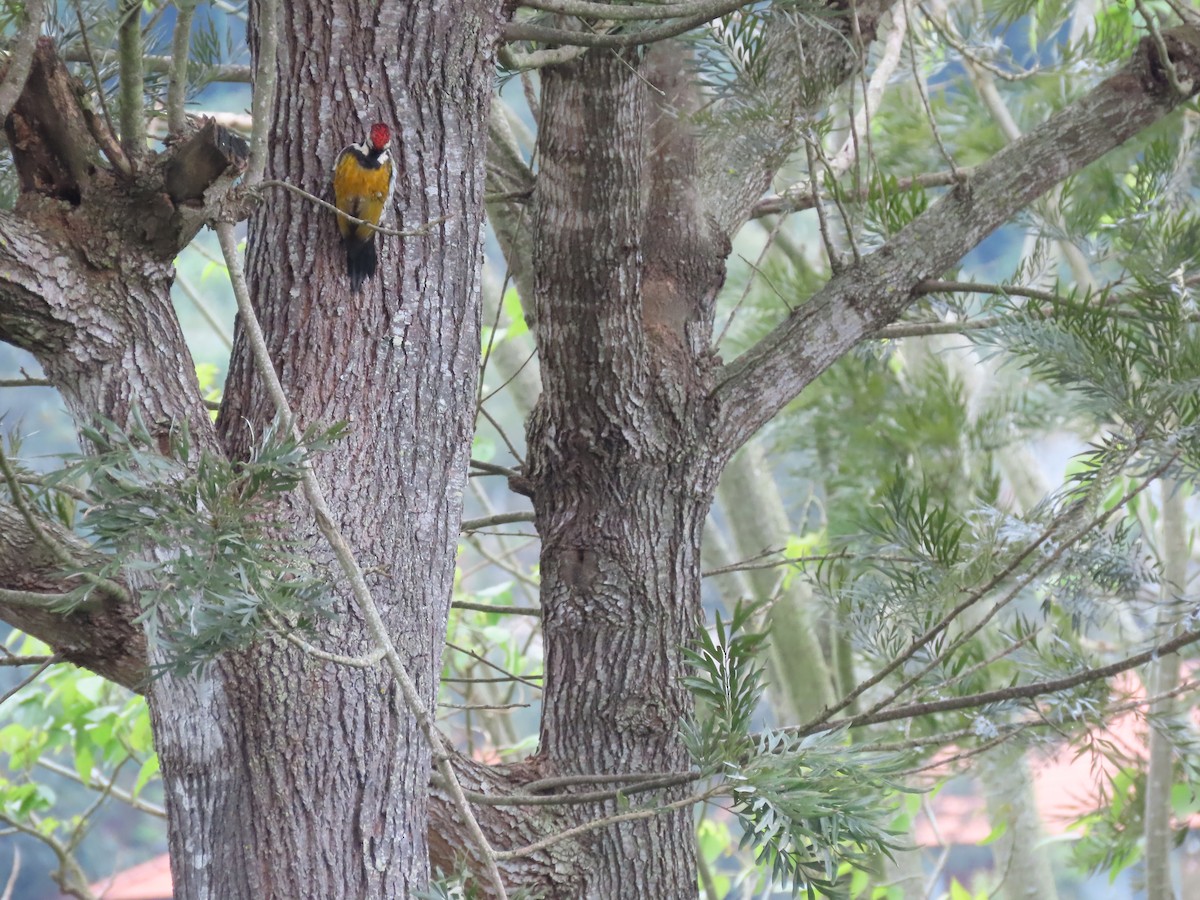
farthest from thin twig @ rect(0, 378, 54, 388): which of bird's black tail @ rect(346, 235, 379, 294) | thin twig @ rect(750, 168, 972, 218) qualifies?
thin twig @ rect(750, 168, 972, 218)

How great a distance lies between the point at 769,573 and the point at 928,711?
1.38 meters

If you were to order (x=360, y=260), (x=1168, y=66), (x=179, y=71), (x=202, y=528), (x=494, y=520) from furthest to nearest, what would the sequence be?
(x=494, y=520) → (x=1168, y=66) → (x=360, y=260) → (x=179, y=71) → (x=202, y=528)

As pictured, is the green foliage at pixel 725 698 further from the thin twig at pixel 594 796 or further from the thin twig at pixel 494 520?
the thin twig at pixel 494 520

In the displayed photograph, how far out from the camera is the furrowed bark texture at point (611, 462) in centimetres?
102

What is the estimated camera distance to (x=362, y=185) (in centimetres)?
75

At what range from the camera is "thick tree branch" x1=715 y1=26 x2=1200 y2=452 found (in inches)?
42.8

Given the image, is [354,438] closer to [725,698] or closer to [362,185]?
[362,185]

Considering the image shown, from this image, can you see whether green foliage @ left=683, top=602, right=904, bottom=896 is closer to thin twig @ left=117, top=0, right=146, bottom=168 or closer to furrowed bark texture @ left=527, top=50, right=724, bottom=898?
furrowed bark texture @ left=527, top=50, right=724, bottom=898

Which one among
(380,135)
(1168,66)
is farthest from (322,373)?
(1168,66)

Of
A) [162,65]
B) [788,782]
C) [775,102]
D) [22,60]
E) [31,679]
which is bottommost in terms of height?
[788,782]

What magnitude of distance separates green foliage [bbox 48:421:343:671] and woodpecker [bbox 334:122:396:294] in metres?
0.23

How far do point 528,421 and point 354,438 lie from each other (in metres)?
0.40

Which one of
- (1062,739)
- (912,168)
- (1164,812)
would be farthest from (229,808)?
(912,168)

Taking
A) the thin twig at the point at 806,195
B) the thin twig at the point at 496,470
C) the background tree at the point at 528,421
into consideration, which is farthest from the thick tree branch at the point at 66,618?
the thin twig at the point at 806,195
